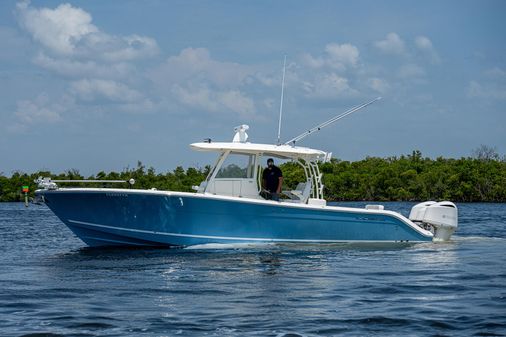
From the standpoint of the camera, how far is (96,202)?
20.0 metres

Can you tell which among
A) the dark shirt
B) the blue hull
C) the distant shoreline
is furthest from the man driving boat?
the distant shoreline

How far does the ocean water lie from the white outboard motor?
0.51 meters

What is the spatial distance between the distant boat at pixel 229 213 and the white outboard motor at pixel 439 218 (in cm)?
58

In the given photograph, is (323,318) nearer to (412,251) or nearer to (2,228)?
(412,251)

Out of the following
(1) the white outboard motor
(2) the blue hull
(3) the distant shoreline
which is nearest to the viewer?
(2) the blue hull

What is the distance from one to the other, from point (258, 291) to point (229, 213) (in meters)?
5.94

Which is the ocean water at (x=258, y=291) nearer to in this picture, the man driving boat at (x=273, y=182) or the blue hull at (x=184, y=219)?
the blue hull at (x=184, y=219)

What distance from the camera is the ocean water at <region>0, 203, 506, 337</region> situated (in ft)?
36.8

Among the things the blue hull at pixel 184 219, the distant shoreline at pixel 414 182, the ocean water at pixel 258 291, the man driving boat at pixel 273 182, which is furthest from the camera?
the distant shoreline at pixel 414 182

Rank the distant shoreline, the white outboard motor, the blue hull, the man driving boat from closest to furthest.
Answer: the blue hull → the man driving boat → the white outboard motor → the distant shoreline

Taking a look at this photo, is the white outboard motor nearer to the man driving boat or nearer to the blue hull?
the blue hull

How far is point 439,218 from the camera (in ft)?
72.9

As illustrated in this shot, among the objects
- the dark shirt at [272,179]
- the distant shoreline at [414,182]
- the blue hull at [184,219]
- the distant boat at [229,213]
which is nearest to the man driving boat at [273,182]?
the dark shirt at [272,179]

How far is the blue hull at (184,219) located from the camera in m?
19.7
